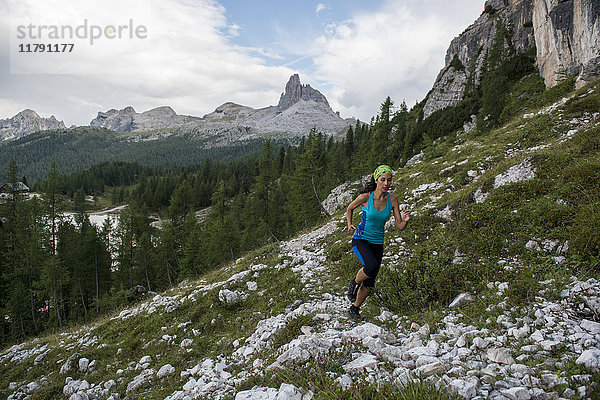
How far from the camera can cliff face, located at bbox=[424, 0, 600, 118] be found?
2033cm

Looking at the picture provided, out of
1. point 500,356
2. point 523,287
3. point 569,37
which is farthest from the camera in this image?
point 569,37

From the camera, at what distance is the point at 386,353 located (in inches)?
162

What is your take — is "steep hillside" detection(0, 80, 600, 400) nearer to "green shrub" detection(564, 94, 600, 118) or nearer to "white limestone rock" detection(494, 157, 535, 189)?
"white limestone rock" detection(494, 157, 535, 189)

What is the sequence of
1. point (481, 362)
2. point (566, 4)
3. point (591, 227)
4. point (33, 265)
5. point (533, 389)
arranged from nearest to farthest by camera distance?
point (533, 389), point (481, 362), point (591, 227), point (566, 4), point (33, 265)

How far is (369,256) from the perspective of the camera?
215 inches

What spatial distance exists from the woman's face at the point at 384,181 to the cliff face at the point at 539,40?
23806 mm

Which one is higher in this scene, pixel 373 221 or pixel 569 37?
pixel 569 37

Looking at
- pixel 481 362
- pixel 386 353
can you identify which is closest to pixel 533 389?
pixel 481 362

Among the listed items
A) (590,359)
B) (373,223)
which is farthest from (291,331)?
(590,359)

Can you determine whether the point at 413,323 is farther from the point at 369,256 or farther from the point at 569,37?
the point at 569,37

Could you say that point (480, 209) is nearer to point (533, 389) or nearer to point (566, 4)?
point (533, 389)

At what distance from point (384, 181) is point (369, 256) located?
154 centimetres

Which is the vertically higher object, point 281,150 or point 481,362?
point 281,150

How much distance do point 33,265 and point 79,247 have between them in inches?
190
